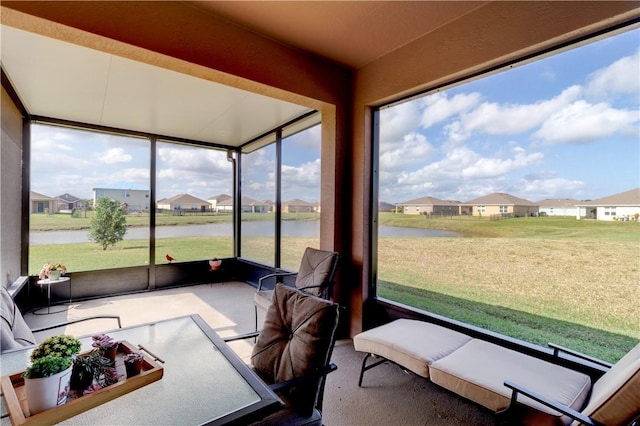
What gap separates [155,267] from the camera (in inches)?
203

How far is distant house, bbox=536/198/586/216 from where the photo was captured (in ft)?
6.71

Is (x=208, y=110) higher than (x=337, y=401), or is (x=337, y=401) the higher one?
(x=208, y=110)

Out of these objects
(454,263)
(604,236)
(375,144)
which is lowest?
(454,263)

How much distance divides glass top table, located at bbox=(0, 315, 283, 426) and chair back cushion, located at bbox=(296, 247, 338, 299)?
1.36 metres

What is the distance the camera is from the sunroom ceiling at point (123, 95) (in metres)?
2.55

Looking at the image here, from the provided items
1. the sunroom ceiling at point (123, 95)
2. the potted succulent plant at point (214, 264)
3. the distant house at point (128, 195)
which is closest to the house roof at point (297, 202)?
the sunroom ceiling at point (123, 95)

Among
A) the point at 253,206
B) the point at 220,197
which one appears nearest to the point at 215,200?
the point at 220,197

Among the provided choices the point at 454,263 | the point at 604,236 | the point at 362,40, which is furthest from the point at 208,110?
the point at 604,236

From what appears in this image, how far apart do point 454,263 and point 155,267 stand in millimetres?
4886

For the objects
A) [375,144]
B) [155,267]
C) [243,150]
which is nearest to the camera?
[375,144]

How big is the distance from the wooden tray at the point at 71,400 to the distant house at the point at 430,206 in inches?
101

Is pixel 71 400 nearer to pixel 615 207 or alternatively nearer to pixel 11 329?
pixel 11 329

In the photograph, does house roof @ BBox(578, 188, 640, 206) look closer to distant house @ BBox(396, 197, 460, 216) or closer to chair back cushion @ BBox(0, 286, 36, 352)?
distant house @ BBox(396, 197, 460, 216)

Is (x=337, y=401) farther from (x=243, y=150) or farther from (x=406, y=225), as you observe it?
(x=243, y=150)
